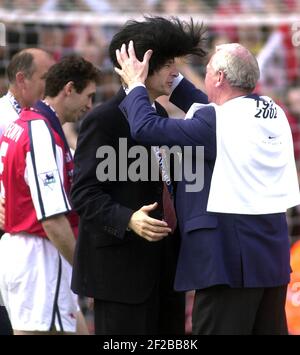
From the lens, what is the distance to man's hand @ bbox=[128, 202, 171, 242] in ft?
13.9

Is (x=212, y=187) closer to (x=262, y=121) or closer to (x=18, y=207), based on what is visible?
(x=262, y=121)

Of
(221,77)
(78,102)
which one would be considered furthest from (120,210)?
(78,102)

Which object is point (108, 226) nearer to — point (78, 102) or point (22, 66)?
point (78, 102)

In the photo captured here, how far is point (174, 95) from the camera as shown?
16.4 ft

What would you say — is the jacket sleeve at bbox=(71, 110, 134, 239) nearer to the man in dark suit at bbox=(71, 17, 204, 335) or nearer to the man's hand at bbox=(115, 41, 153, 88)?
the man in dark suit at bbox=(71, 17, 204, 335)

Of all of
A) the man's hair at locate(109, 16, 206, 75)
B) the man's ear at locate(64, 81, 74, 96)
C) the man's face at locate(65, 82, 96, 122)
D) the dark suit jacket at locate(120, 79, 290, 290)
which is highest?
the man's hair at locate(109, 16, 206, 75)

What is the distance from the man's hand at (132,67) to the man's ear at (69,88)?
3.89ft

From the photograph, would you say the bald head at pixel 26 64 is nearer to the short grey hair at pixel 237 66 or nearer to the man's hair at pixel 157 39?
the man's hair at pixel 157 39

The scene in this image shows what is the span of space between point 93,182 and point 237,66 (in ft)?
2.71

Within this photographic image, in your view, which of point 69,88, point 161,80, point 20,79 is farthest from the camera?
point 20,79

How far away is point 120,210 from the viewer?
4.39m

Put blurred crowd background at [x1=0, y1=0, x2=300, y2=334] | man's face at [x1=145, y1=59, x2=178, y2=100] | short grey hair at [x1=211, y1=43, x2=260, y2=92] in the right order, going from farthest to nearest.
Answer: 1. blurred crowd background at [x1=0, y1=0, x2=300, y2=334]
2. man's face at [x1=145, y1=59, x2=178, y2=100]
3. short grey hair at [x1=211, y1=43, x2=260, y2=92]

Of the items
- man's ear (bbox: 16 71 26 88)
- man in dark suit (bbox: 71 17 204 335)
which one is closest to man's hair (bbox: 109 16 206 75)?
man in dark suit (bbox: 71 17 204 335)

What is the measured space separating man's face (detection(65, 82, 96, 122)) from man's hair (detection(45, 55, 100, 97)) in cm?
2
